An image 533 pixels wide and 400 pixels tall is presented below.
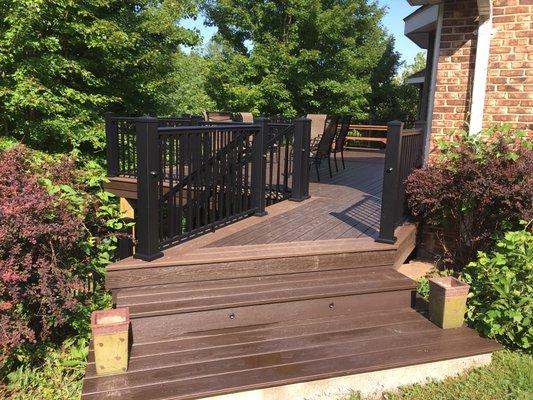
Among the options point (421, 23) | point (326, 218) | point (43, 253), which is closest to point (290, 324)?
point (43, 253)

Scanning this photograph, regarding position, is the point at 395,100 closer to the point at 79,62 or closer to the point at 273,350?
the point at 79,62

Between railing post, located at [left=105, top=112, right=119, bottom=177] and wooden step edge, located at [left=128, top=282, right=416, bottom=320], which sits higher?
railing post, located at [left=105, top=112, right=119, bottom=177]

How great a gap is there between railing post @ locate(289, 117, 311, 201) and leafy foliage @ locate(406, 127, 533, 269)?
5.33 feet

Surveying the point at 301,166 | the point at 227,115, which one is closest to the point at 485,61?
the point at 301,166

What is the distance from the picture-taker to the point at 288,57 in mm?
16328

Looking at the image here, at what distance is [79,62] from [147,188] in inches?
267

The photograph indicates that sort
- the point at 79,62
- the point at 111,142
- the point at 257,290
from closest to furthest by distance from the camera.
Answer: the point at 257,290, the point at 111,142, the point at 79,62

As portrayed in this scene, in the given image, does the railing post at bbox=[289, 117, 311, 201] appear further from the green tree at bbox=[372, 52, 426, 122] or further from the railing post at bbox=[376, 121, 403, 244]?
the green tree at bbox=[372, 52, 426, 122]

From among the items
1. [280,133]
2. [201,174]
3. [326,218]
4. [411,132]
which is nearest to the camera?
[201,174]

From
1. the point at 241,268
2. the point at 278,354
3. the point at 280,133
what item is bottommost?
the point at 278,354

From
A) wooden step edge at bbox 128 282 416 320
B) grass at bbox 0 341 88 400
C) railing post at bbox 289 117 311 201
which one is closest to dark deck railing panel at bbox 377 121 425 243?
wooden step edge at bbox 128 282 416 320

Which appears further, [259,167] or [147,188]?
[259,167]

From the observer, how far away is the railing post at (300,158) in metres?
5.75

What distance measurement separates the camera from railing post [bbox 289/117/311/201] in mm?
5750
